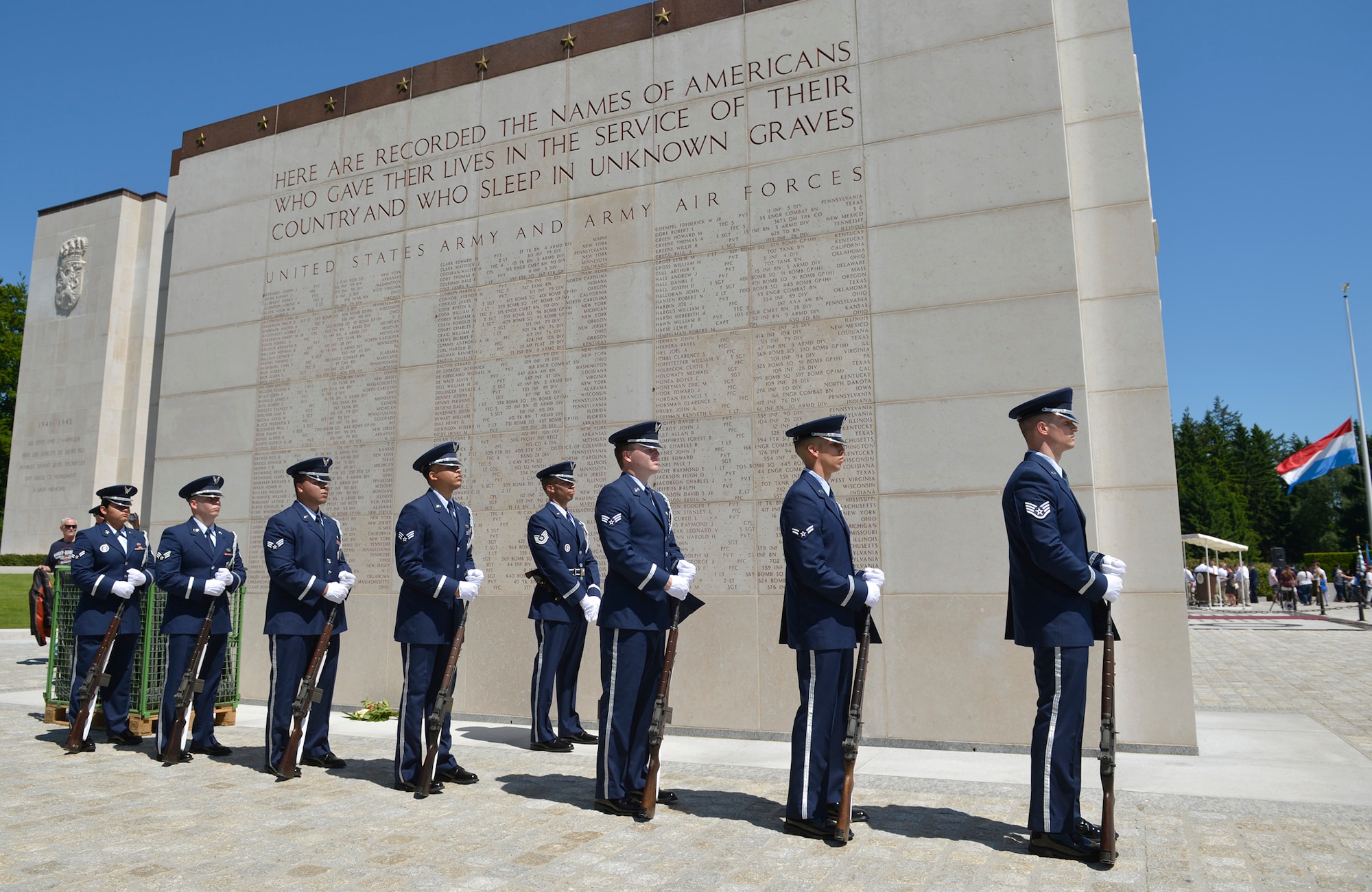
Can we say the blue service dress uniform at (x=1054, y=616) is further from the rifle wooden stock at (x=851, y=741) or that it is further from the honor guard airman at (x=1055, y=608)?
the rifle wooden stock at (x=851, y=741)

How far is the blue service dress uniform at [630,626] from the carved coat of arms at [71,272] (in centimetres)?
1597

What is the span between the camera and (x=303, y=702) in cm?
561

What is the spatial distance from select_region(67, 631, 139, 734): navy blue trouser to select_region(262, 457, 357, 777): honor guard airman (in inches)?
71.1

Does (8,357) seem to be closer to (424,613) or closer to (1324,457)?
(424,613)

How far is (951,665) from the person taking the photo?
667cm

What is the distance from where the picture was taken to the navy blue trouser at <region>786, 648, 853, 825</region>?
14.0 feet

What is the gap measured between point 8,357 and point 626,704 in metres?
40.6

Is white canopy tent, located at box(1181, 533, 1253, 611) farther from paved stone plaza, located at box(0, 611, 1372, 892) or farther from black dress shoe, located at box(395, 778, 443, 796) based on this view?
black dress shoe, located at box(395, 778, 443, 796)

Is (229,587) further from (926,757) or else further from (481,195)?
(926,757)

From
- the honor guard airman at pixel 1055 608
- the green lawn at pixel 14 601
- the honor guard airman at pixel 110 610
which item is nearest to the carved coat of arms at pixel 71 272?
the green lawn at pixel 14 601

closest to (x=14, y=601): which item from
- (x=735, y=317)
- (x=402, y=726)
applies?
(x=402, y=726)

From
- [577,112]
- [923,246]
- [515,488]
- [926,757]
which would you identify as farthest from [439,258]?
[926,757]

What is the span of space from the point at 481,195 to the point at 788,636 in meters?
6.12


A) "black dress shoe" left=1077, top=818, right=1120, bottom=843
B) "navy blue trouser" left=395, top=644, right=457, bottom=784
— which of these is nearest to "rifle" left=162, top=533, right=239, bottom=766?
"navy blue trouser" left=395, top=644, right=457, bottom=784
